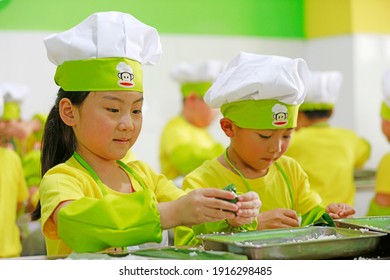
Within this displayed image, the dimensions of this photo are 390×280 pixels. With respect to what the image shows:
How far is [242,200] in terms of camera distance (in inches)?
43.1

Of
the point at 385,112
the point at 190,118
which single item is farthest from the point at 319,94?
the point at 190,118

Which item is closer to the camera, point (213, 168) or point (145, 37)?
point (145, 37)

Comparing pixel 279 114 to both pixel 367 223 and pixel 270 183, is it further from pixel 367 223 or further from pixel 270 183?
pixel 367 223

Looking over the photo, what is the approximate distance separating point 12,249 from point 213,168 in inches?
48.1

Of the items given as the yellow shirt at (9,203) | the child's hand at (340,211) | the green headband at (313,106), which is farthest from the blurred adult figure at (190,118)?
the child's hand at (340,211)

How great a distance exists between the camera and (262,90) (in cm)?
146

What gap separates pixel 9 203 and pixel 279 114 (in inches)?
55.5

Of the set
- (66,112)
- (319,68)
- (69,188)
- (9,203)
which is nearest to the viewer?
(69,188)

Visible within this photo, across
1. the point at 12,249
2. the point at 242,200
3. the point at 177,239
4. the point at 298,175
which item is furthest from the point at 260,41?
the point at 242,200

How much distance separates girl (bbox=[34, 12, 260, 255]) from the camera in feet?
3.54

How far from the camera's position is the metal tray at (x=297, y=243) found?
1.00m

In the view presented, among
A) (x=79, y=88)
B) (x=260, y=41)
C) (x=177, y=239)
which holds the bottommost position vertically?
(x=177, y=239)

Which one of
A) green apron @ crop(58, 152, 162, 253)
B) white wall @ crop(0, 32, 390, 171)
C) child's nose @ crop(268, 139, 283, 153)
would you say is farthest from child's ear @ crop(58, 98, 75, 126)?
white wall @ crop(0, 32, 390, 171)
